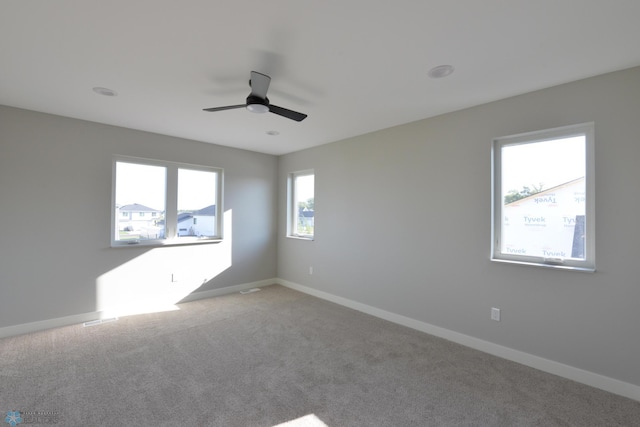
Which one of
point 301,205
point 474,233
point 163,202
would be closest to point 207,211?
point 163,202

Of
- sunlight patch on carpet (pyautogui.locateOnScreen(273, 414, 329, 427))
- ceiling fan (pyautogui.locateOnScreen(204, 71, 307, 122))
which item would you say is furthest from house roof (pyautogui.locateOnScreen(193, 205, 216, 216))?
sunlight patch on carpet (pyautogui.locateOnScreen(273, 414, 329, 427))

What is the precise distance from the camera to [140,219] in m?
4.09

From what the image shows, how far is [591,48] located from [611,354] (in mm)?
2314

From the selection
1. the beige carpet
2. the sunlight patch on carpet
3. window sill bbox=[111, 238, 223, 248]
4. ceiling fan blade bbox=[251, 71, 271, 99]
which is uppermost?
ceiling fan blade bbox=[251, 71, 271, 99]

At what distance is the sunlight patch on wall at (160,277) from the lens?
379cm

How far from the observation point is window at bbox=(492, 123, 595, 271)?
247cm

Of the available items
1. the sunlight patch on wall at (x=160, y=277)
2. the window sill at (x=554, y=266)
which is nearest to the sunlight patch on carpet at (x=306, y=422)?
the window sill at (x=554, y=266)

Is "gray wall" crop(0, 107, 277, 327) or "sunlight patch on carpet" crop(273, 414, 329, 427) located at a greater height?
"gray wall" crop(0, 107, 277, 327)

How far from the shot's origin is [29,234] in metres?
3.27

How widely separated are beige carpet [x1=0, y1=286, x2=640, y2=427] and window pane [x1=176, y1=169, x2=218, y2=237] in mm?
1642

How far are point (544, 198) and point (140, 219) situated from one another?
4859mm

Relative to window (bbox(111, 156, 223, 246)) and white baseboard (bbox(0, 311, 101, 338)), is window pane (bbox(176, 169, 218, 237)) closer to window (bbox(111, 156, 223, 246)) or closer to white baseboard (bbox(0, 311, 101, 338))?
window (bbox(111, 156, 223, 246))

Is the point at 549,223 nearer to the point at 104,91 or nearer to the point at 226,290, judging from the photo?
the point at 104,91

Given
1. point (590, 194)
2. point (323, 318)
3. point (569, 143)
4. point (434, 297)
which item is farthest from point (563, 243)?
point (323, 318)
